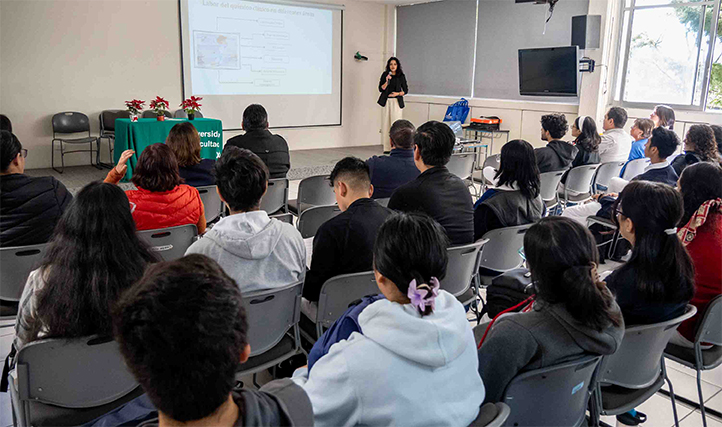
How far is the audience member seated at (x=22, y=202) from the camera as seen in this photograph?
2574mm

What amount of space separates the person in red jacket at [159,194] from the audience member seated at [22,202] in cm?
34

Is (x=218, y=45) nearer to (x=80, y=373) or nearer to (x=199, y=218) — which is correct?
(x=199, y=218)

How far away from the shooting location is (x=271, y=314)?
1.96m

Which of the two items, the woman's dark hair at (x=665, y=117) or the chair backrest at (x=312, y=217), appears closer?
the chair backrest at (x=312, y=217)

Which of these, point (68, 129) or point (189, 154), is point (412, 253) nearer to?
point (189, 154)

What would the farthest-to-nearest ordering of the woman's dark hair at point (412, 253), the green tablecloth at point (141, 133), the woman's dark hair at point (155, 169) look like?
the green tablecloth at point (141, 133), the woman's dark hair at point (155, 169), the woman's dark hair at point (412, 253)

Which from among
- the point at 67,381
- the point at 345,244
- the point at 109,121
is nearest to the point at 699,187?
the point at 345,244

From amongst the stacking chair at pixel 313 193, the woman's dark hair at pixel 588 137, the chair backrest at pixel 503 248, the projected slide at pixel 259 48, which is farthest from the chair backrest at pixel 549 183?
the projected slide at pixel 259 48

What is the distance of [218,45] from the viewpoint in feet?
27.7

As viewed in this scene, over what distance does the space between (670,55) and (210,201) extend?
20.8ft

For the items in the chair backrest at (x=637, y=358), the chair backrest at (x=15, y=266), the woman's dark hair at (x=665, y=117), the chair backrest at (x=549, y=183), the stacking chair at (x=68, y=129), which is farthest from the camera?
the stacking chair at (x=68, y=129)

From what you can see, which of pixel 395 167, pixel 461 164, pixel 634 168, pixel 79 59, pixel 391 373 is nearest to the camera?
pixel 391 373

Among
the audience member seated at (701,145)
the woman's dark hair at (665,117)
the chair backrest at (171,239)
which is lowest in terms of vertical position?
the chair backrest at (171,239)

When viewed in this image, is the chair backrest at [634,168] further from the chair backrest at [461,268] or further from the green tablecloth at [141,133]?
the green tablecloth at [141,133]
